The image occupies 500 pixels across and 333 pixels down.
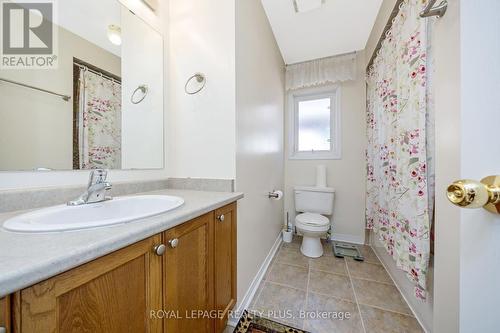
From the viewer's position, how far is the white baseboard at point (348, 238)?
7.18 feet

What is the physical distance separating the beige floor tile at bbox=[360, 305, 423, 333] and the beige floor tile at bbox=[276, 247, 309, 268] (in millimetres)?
596

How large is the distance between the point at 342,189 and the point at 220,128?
6.08 feet

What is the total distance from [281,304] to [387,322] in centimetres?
65

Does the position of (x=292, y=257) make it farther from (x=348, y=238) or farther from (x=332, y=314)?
(x=348, y=238)

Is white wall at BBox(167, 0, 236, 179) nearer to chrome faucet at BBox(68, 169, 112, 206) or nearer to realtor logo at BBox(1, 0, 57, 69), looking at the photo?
chrome faucet at BBox(68, 169, 112, 206)

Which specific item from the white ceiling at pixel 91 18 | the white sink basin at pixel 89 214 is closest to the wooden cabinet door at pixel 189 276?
the white sink basin at pixel 89 214

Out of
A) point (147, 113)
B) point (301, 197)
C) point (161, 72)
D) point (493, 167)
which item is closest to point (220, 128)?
point (147, 113)

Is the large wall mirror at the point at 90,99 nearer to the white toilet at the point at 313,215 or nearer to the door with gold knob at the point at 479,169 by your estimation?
the door with gold knob at the point at 479,169

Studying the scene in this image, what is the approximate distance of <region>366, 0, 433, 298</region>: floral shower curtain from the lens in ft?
3.03

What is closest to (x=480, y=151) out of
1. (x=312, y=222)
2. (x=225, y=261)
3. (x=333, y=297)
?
(x=225, y=261)

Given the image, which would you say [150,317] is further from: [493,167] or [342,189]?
[342,189]

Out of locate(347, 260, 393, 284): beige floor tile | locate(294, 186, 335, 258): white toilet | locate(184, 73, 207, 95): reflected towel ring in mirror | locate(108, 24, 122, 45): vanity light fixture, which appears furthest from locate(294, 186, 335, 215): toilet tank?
locate(108, 24, 122, 45): vanity light fixture

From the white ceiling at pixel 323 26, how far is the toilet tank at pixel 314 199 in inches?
65.7

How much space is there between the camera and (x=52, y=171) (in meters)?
0.75
